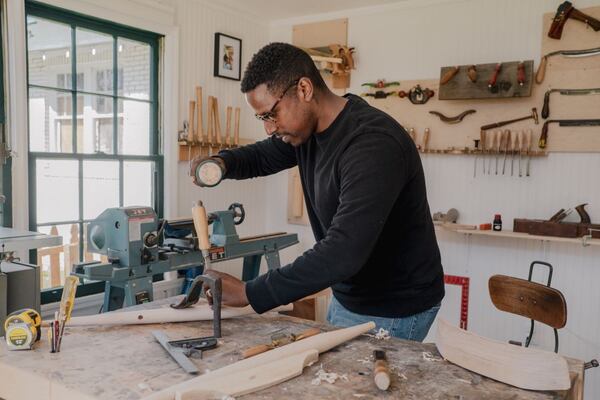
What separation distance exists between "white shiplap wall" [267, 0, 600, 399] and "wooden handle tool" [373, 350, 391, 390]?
278cm

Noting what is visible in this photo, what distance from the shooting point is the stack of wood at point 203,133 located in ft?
13.1

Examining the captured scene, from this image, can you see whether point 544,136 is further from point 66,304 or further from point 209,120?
point 66,304

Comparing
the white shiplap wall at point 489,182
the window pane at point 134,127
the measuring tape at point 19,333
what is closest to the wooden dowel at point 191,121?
the window pane at point 134,127

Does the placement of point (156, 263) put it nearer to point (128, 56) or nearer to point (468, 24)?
point (128, 56)

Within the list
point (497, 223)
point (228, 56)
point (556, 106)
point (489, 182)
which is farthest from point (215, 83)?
point (556, 106)

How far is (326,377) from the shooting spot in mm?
1167

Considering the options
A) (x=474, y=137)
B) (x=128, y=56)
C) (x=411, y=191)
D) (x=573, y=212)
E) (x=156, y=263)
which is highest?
(x=128, y=56)

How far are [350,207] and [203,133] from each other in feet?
9.81

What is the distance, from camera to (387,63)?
13.9 feet

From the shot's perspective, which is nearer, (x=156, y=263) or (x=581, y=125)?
(x=156, y=263)

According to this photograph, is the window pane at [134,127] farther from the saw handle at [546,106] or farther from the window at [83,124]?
the saw handle at [546,106]

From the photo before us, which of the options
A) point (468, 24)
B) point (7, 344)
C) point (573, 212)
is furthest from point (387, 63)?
point (7, 344)

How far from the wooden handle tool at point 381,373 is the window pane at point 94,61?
288 cm

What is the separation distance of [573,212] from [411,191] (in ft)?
8.18
